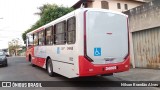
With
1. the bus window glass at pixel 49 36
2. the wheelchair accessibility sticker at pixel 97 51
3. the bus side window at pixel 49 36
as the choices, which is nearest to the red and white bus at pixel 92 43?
the wheelchair accessibility sticker at pixel 97 51

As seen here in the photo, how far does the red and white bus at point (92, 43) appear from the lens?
7578mm

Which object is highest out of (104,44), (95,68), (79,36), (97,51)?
(79,36)

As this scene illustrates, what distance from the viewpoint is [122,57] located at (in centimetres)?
846

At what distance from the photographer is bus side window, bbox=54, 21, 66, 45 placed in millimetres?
9037

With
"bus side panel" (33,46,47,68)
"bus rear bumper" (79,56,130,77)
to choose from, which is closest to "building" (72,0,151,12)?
"bus side panel" (33,46,47,68)

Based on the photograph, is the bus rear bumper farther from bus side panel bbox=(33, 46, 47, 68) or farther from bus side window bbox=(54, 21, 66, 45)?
bus side panel bbox=(33, 46, 47, 68)

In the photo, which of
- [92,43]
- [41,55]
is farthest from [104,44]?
[41,55]

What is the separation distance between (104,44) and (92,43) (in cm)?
54

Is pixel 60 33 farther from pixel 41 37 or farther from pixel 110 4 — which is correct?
pixel 110 4

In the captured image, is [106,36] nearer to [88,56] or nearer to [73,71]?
[88,56]

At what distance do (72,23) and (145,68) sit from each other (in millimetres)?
6267

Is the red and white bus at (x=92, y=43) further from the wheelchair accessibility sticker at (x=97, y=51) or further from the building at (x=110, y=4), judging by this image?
the building at (x=110, y=4)

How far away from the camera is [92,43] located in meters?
7.67

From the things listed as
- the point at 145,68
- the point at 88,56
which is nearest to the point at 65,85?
the point at 88,56
